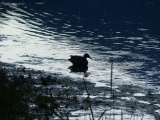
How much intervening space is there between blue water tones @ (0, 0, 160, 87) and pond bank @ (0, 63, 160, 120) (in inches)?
84.3

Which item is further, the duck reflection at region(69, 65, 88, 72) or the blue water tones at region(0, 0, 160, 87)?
Answer: the blue water tones at region(0, 0, 160, 87)

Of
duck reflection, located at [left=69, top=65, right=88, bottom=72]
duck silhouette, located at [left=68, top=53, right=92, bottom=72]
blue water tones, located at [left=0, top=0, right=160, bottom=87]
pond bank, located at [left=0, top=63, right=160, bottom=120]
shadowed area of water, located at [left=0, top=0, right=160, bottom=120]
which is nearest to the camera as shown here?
pond bank, located at [left=0, top=63, right=160, bottom=120]

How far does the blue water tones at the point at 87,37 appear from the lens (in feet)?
71.0

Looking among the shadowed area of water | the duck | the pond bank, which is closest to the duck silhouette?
the duck

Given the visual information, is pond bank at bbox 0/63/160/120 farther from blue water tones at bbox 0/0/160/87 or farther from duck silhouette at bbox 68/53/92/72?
duck silhouette at bbox 68/53/92/72

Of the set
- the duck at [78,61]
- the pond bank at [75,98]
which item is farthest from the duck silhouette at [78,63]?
the pond bank at [75,98]

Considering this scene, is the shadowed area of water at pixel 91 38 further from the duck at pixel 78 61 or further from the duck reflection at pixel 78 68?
the duck at pixel 78 61

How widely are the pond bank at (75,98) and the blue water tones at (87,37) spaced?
214 cm

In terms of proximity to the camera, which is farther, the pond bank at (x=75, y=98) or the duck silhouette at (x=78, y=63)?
the duck silhouette at (x=78, y=63)

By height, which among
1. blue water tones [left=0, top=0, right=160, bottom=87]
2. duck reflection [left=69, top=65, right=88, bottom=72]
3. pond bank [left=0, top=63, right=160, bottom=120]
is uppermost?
pond bank [left=0, top=63, right=160, bottom=120]

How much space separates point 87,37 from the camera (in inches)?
1293

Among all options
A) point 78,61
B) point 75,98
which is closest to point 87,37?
point 78,61

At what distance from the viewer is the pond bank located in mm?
11117

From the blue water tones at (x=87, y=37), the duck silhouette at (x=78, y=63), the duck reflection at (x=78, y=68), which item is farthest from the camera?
the duck silhouette at (x=78, y=63)
